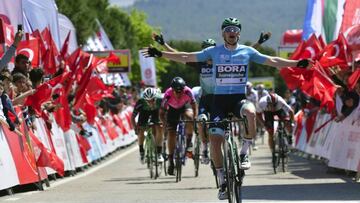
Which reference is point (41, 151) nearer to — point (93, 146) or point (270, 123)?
point (270, 123)

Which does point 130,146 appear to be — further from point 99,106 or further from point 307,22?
point 307,22

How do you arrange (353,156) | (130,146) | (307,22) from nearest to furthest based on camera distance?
1. (353,156)
2. (307,22)
3. (130,146)

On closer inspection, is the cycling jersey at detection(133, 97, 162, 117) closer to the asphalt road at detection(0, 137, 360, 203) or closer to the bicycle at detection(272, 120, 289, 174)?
the asphalt road at detection(0, 137, 360, 203)

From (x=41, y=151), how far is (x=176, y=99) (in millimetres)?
3128

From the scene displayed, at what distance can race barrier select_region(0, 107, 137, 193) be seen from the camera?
17.3 meters

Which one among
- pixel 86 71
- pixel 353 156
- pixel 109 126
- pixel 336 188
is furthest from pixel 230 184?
pixel 109 126

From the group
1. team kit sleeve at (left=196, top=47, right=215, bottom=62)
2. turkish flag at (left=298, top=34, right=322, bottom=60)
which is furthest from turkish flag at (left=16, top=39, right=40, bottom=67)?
team kit sleeve at (left=196, top=47, right=215, bottom=62)

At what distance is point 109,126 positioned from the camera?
113 feet

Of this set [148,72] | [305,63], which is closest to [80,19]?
[148,72]

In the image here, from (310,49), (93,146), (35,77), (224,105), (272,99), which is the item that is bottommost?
(93,146)

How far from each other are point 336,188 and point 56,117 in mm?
7178

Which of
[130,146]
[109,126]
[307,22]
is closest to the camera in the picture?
[307,22]

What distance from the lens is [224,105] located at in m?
14.0

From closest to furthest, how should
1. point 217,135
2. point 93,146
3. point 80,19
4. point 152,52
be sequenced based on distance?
point 152,52, point 217,135, point 93,146, point 80,19
